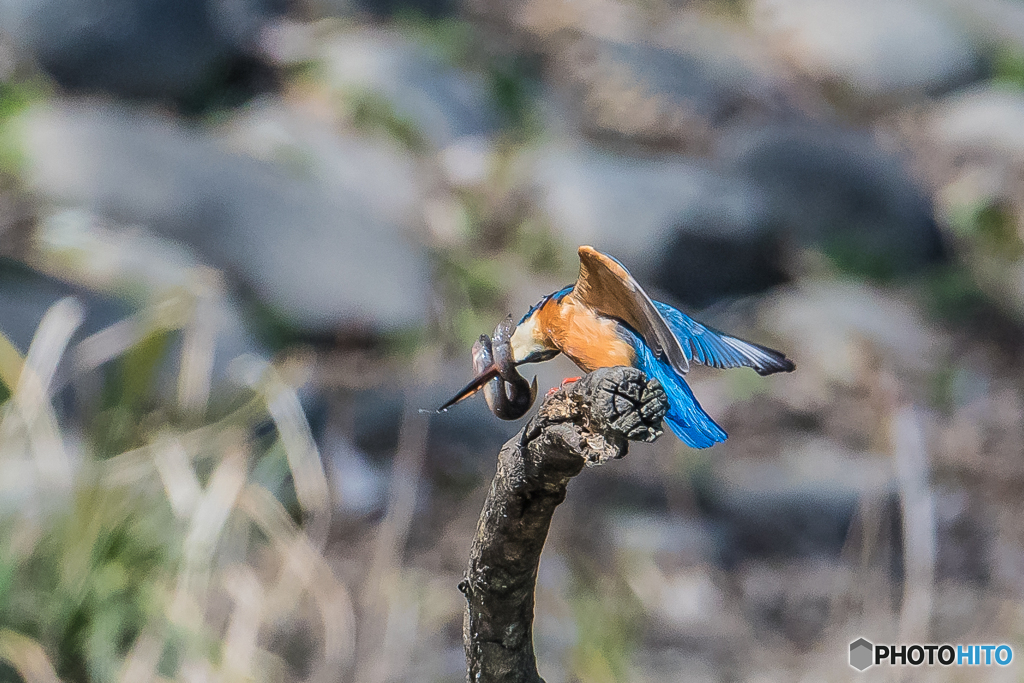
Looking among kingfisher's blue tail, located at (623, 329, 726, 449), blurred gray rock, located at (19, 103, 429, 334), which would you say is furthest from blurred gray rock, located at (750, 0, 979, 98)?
kingfisher's blue tail, located at (623, 329, 726, 449)

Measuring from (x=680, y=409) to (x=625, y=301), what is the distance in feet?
0.40

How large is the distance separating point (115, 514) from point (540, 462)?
1466 mm

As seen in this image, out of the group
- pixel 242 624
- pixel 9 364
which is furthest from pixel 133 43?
pixel 242 624

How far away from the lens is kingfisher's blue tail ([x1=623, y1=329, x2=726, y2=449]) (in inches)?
33.2

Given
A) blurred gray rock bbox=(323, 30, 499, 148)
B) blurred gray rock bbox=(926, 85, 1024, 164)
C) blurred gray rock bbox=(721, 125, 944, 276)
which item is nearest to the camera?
blurred gray rock bbox=(721, 125, 944, 276)

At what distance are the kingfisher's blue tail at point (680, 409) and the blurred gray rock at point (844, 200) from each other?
3393 mm

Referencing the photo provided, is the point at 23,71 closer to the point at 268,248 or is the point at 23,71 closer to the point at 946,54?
the point at 268,248

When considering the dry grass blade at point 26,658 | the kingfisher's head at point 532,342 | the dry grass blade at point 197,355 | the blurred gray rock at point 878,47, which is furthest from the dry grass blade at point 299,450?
the blurred gray rock at point 878,47

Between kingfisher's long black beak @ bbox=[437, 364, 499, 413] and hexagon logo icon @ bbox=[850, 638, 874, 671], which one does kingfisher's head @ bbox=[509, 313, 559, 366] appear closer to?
kingfisher's long black beak @ bbox=[437, 364, 499, 413]

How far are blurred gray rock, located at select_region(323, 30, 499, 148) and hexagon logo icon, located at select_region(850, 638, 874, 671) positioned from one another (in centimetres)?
298

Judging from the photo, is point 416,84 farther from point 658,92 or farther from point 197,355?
point 197,355

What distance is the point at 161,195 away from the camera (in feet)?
10.6

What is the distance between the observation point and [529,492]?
79 centimetres

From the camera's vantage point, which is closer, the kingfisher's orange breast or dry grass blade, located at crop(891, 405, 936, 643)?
the kingfisher's orange breast
